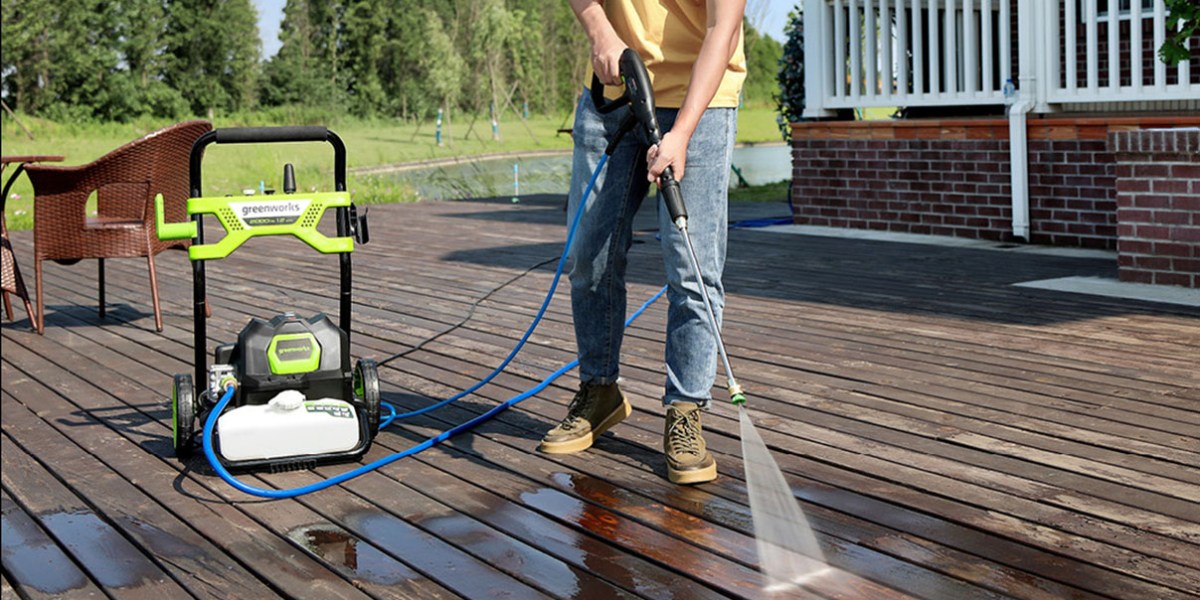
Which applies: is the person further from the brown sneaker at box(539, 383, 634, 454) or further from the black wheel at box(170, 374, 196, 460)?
the black wheel at box(170, 374, 196, 460)

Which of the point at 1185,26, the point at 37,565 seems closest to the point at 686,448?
the point at 37,565

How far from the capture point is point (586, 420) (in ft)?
10.8

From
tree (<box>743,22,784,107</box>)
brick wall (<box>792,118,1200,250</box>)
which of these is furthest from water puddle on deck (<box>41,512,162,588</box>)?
tree (<box>743,22,784,107</box>)

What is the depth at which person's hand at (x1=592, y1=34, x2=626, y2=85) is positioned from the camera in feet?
9.81

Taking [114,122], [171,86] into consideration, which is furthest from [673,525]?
[171,86]

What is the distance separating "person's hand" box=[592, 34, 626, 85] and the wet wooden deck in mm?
864

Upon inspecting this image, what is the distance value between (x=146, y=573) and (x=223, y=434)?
633 millimetres

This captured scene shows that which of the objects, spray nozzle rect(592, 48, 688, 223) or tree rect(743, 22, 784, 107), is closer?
spray nozzle rect(592, 48, 688, 223)

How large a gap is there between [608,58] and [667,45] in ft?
0.58

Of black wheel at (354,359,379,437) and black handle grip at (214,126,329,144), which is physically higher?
black handle grip at (214,126,329,144)

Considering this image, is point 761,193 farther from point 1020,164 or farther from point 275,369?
point 275,369

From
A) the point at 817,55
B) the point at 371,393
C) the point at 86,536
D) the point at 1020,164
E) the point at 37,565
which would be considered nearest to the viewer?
the point at 37,565

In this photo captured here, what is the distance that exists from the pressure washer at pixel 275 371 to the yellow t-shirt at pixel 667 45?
74cm

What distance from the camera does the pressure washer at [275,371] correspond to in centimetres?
313
